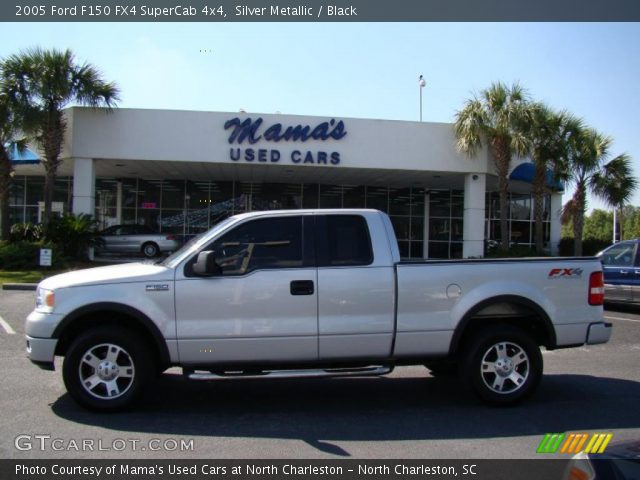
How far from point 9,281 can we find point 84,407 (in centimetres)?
1337

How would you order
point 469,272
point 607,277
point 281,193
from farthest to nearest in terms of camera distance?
1. point 281,193
2. point 607,277
3. point 469,272

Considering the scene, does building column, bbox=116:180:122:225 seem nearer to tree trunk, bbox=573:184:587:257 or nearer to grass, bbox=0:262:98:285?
grass, bbox=0:262:98:285

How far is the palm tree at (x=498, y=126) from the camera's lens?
20.9 m

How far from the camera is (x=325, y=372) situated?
541 centimetres

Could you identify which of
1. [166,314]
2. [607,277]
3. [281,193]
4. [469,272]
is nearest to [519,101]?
[607,277]

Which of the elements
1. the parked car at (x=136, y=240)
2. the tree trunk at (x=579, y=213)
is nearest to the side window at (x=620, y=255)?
the tree trunk at (x=579, y=213)

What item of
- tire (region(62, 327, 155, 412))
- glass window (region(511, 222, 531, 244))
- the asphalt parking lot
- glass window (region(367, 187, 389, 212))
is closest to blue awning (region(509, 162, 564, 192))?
glass window (region(511, 222, 531, 244))

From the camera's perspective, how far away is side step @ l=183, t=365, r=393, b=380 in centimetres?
531

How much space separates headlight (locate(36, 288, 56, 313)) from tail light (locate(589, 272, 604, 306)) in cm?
535

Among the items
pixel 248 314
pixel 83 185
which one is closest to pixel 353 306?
pixel 248 314

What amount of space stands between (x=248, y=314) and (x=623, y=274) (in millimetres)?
10980

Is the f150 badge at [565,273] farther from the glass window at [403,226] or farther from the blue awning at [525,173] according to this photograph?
the glass window at [403,226]

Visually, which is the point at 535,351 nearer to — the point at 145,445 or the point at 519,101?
the point at 145,445

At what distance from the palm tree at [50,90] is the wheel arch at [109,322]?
16.1 metres
